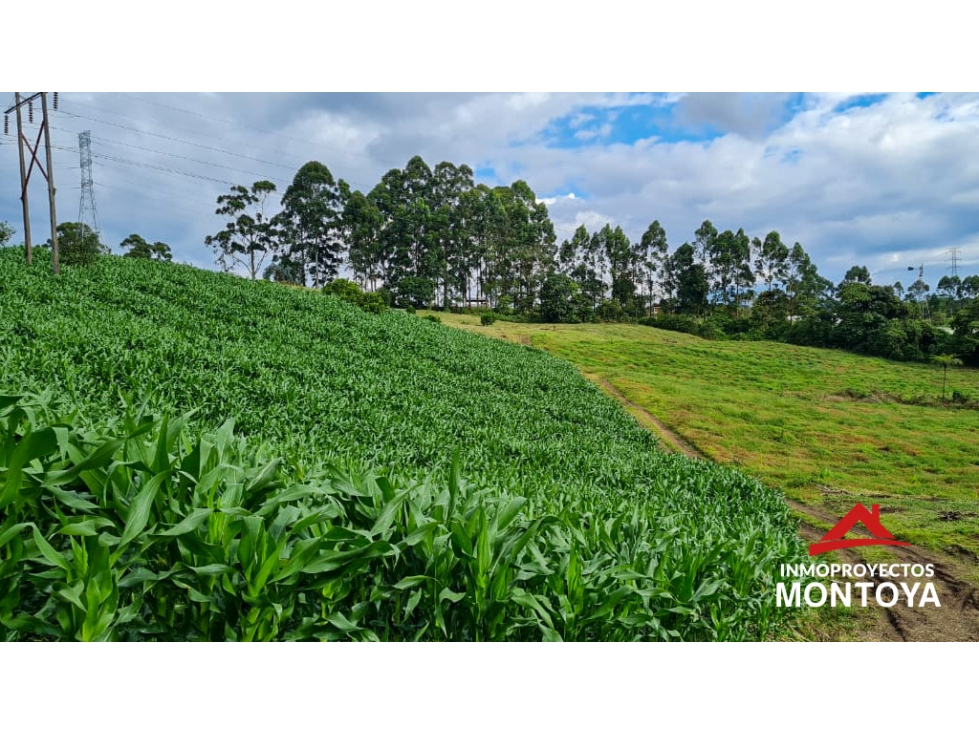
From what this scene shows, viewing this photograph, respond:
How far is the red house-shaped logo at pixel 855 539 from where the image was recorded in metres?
2.61

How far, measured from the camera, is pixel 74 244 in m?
10.8

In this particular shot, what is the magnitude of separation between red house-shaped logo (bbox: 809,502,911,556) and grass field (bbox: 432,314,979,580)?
158 mm

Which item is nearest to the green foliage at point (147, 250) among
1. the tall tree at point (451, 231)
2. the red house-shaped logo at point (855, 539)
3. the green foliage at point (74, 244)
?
the green foliage at point (74, 244)

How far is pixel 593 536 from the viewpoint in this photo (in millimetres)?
2455

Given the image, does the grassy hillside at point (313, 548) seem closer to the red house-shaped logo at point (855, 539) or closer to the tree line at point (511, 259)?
the red house-shaped logo at point (855, 539)

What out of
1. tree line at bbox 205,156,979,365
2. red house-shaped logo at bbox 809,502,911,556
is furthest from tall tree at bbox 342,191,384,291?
red house-shaped logo at bbox 809,502,911,556

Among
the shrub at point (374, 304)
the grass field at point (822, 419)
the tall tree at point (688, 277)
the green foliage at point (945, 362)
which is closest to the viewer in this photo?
the grass field at point (822, 419)

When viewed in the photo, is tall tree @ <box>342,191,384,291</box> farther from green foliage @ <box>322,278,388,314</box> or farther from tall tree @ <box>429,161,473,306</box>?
green foliage @ <box>322,278,388,314</box>

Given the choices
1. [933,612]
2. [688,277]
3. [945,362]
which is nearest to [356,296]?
[688,277]

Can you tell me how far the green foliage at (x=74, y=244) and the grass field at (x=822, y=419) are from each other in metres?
7.75

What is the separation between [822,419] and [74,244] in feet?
46.6

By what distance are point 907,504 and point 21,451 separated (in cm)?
540

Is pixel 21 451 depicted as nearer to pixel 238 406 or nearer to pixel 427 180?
pixel 238 406

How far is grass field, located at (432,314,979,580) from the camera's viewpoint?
436 cm
